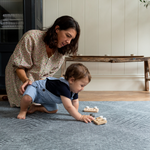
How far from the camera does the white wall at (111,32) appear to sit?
94.3 inches

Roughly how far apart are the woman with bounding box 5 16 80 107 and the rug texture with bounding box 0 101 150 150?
0.30 meters

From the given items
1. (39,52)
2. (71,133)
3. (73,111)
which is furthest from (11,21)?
(71,133)

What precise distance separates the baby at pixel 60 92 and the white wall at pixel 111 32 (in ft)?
4.29

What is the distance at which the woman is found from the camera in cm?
117

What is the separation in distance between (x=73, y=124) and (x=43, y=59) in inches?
23.0

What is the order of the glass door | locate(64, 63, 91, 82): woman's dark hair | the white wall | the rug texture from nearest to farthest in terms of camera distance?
1. the rug texture
2. locate(64, 63, 91, 82): woman's dark hair
3. the glass door
4. the white wall

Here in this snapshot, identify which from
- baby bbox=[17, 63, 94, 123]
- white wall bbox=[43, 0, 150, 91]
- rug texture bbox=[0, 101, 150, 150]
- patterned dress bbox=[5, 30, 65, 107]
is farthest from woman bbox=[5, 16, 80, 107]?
white wall bbox=[43, 0, 150, 91]

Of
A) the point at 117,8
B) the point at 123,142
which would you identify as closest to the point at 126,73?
the point at 117,8

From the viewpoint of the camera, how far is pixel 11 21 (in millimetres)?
1990

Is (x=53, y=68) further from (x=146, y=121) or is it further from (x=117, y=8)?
(x=117, y=8)

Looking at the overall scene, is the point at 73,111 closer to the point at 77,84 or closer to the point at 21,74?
the point at 77,84

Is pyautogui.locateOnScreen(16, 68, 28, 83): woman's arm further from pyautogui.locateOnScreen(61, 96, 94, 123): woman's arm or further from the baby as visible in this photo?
pyautogui.locateOnScreen(61, 96, 94, 123): woman's arm

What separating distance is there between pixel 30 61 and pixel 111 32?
61.6 inches

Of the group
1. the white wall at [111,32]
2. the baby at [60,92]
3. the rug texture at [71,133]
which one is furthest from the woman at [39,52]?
the white wall at [111,32]
